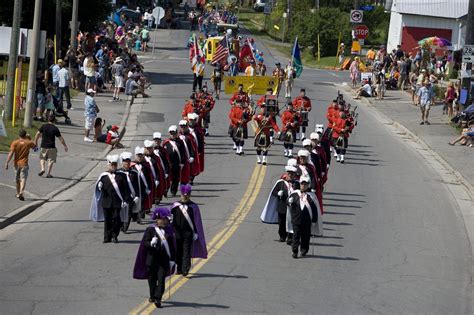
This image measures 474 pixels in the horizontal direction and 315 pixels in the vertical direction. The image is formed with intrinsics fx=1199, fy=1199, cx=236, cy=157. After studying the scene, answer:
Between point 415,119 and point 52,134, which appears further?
point 415,119

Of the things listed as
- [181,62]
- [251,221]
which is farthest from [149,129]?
[181,62]

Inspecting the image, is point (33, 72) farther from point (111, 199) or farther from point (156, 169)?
point (111, 199)

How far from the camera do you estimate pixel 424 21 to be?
71.8m

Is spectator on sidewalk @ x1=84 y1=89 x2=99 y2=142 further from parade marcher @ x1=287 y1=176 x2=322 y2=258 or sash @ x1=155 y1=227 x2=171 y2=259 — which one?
sash @ x1=155 y1=227 x2=171 y2=259

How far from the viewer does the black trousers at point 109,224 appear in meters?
21.2

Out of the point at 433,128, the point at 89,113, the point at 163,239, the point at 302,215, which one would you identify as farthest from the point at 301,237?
the point at 433,128

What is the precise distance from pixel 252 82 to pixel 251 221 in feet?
A: 67.2

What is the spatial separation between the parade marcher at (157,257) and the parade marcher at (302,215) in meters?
3.98

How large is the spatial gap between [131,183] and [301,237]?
3.35 meters

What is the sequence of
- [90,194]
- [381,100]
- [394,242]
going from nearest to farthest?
1. [394,242]
2. [90,194]
3. [381,100]

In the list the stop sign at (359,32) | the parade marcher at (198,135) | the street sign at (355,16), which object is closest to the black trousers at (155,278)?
the parade marcher at (198,135)

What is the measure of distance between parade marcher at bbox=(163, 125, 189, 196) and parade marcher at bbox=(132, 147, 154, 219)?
324cm

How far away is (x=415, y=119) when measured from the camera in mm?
45156

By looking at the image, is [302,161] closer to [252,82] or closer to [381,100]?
[252,82]
